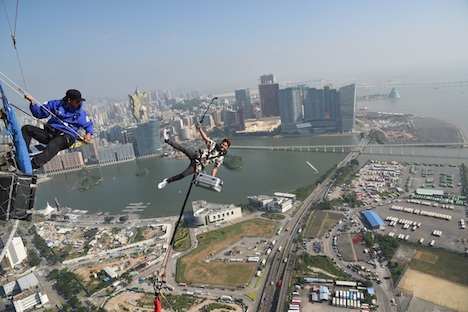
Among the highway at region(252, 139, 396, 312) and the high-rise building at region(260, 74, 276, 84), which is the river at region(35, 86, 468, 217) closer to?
the highway at region(252, 139, 396, 312)

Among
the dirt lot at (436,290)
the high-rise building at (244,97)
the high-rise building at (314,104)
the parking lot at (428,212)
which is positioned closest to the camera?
the dirt lot at (436,290)

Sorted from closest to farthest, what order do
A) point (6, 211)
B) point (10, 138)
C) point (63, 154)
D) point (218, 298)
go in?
1. point (6, 211)
2. point (10, 138)
3. point (218, 298)
4. point (63, 154)

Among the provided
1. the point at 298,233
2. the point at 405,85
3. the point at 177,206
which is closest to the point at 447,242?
the point at 298,233

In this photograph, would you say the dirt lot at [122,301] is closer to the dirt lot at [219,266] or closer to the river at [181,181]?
the dirt lot at [219,266]

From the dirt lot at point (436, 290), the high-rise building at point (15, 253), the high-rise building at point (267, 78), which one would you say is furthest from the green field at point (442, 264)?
the high-rise building at point (267, 78)

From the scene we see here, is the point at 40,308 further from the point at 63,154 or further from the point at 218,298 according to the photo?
the point at 63,154
